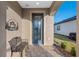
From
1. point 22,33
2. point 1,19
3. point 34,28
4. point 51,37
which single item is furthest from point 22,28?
point 1,19

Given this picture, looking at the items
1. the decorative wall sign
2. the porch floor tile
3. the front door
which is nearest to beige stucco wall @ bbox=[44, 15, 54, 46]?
the front door

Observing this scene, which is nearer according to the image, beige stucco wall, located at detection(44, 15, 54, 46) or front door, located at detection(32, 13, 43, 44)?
beige stucco wall, located at detection(44, 15, 54, 46)

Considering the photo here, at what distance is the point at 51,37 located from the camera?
804cm

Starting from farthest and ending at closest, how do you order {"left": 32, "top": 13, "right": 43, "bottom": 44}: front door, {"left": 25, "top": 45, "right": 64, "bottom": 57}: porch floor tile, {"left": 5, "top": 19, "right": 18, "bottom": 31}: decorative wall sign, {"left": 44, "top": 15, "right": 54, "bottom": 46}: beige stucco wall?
{"left": 32, "top": 13, "right": 43, "bottom": 44}: front door
{"left": 44, "top": 15, "right": 54, "bottom": 46}: beige stucco wall
{"left": 25, "top": 45, "right": 64, "bottom": 57}: porch floor tile
{"left": 5, "top": 19, "right": 18, "bottom": 31}: decorative wall sign

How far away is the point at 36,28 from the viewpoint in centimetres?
888

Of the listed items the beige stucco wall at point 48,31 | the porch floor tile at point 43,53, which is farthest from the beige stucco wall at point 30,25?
the porch floor tile at point 43,53

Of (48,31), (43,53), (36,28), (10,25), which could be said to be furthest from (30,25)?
(10,25)

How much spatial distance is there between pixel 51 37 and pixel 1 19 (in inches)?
176

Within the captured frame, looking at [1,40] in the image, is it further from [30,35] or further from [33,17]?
[33,17]

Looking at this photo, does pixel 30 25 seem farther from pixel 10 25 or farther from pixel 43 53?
pixel 10 25

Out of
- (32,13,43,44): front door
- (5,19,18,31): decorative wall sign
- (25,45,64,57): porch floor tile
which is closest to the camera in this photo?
(5,19,18,31): decorative wall sign

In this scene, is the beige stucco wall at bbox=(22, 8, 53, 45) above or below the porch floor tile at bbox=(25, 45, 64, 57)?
above

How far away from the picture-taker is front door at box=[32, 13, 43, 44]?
29.2 feet

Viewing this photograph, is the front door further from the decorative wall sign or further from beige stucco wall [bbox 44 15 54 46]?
the decorative wall sign
